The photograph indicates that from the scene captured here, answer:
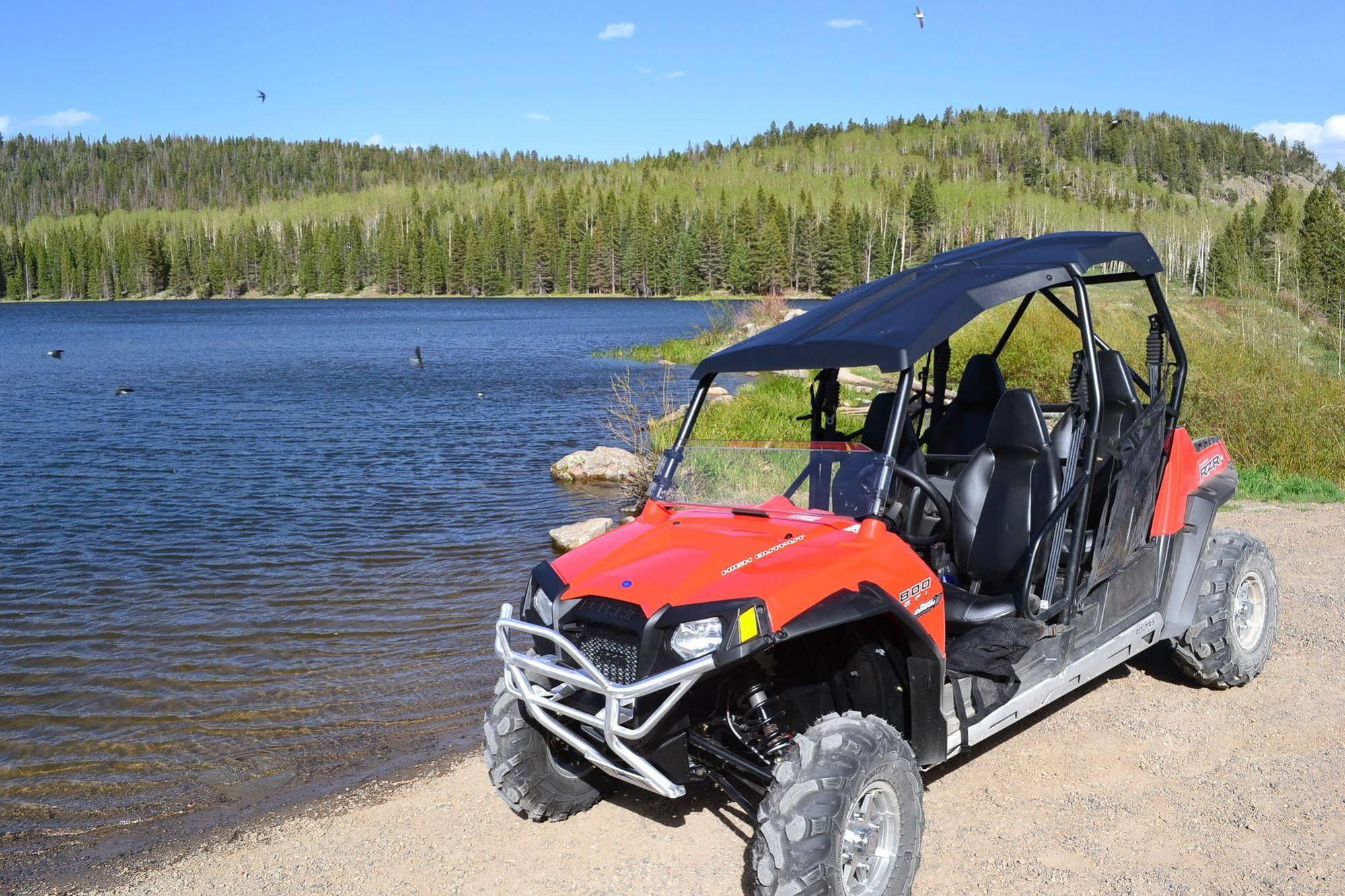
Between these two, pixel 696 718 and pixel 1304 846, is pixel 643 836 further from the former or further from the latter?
pixel 1304 846

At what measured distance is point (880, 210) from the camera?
15938cm

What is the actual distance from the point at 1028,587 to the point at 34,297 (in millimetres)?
190680

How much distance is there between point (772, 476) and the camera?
581cm

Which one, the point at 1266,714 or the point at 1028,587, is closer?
the point at 1028,587

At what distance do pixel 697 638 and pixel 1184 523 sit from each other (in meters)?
4.25

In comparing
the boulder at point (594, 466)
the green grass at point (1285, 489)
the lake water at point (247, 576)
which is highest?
the green grass at point (1285, 489)

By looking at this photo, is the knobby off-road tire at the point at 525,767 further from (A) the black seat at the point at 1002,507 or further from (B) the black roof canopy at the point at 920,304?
(A) the black seat at the point at 1002,507

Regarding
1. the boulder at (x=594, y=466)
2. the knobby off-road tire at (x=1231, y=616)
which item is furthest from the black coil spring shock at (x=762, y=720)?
the boulder at (x=594, y=466)

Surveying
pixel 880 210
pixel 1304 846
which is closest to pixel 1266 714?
pixel 1304 846

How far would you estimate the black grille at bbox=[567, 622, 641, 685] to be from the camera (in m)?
4.63

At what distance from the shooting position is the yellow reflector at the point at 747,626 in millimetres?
4418

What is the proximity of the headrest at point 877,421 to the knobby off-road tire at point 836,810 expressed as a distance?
2474mm

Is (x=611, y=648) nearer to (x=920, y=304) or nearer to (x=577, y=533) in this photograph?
(x=920, y=304)

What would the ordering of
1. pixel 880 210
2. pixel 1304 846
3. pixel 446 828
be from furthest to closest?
pixel 880 210, pixel 446 828, pixel 1304 846
